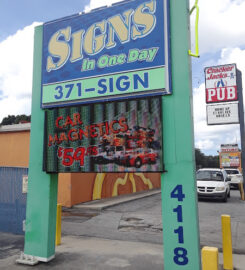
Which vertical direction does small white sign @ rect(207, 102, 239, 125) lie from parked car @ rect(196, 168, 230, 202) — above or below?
above

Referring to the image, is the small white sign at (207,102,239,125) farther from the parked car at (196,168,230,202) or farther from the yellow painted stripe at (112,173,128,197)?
the yellow painted stripe at (112,173,128,197)

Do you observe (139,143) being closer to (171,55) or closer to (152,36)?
(171,55)

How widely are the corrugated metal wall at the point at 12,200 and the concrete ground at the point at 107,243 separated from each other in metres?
0.47

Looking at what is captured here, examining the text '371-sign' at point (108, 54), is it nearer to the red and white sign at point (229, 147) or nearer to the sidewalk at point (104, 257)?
the sidewalk at point (104, 257)

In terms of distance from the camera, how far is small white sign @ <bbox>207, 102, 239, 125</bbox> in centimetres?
1135

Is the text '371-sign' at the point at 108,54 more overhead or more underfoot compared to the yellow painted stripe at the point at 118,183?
more overhead

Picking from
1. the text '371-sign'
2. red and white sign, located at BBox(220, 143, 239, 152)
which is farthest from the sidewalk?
red and white sign, located at BBox(220, 143, 239, 152)

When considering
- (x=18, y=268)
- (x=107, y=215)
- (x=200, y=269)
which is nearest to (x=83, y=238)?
(x=18, y=268)

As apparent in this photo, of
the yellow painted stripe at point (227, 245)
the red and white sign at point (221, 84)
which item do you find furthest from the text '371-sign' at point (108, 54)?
the red and white sign at point (221, 84)

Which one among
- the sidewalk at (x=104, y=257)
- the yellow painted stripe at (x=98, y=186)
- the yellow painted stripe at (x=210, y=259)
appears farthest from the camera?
the yellow painted stripe at (x=98, y=186)

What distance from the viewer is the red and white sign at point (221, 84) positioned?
10.3m

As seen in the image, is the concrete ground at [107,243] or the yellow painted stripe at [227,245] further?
the concrete ground at [107,243]

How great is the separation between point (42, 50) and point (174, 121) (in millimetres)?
3830

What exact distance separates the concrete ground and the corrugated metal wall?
1.53 feet
